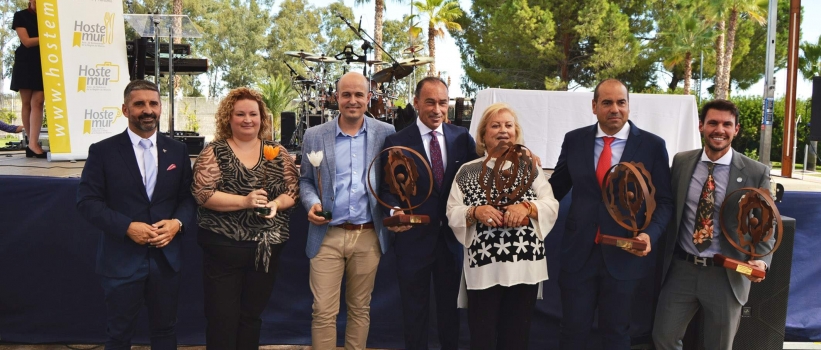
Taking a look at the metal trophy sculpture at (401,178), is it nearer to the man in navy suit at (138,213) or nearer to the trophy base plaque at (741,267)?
the man in navy suit at (138,213)

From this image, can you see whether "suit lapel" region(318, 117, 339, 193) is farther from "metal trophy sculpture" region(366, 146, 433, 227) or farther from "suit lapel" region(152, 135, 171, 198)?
"suit lapel" region(152, 135, 171, 198)

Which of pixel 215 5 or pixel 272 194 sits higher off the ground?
pixel 215 5

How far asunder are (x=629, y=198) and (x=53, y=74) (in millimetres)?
4894

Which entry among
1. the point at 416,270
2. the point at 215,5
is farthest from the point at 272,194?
the point at 215,5

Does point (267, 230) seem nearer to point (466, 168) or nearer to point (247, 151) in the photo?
point (247, 151)

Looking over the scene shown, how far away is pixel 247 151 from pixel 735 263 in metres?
2.23

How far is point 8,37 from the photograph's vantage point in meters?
36.7

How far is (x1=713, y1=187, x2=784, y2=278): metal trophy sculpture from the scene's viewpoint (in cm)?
253

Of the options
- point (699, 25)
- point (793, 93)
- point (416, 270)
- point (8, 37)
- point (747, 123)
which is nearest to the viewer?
point (416, 270)

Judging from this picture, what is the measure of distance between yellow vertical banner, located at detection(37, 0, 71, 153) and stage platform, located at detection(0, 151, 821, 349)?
5.31 feet

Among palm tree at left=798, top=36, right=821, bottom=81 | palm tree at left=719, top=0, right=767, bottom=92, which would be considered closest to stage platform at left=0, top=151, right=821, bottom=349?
palm tree at left=719, top=0, right=767, bottom=92

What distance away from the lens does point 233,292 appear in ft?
9.45

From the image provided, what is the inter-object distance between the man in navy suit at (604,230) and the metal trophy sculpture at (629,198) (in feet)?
0.26

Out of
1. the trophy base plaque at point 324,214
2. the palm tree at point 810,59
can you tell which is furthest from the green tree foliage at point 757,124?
the trophy base plaque at point 324,214
